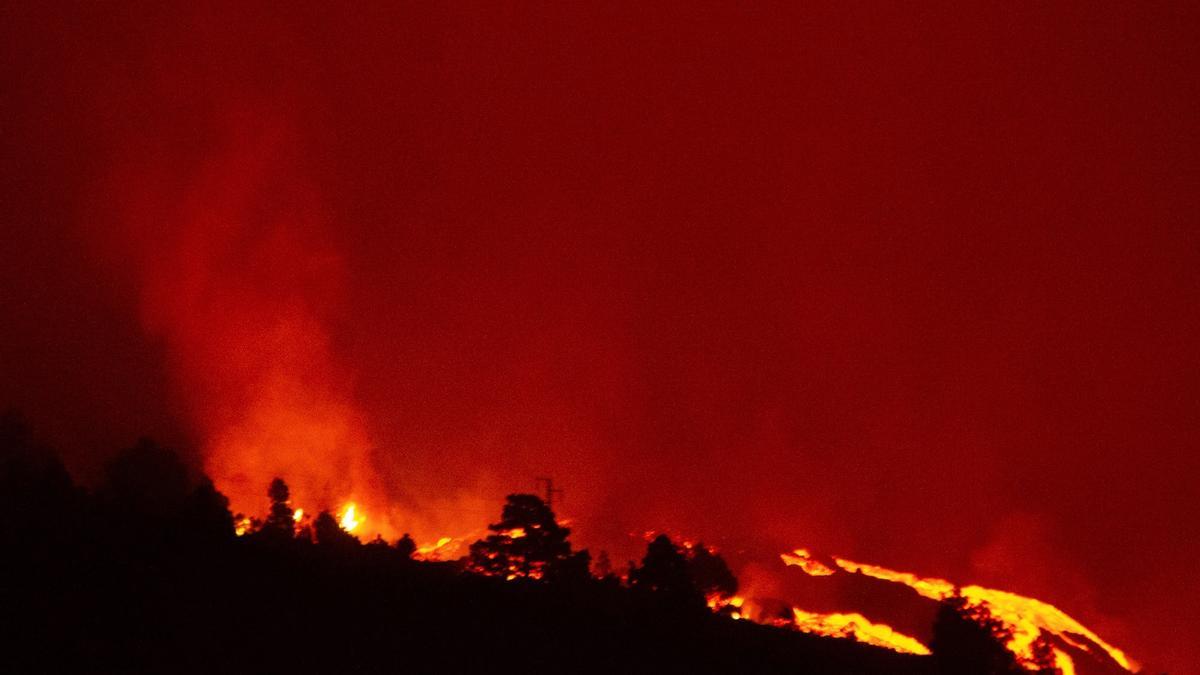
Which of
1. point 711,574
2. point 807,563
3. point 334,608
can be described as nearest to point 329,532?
point 711,574

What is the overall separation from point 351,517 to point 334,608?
1445 inches

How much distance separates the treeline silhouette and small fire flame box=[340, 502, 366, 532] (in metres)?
24.5

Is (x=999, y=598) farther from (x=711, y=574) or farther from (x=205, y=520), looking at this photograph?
(x=205, y=520)

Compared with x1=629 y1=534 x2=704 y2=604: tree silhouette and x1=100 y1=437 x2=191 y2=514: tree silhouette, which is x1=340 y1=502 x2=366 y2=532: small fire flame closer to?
x1=100 y1=437 x2=191 y2=514: tree silhouette

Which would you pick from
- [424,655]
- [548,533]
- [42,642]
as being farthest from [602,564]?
[42,642]

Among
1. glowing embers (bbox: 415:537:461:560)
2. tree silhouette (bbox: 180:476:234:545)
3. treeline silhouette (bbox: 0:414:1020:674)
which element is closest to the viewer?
treeline silhouette (bbox: 0:414:1020:674)

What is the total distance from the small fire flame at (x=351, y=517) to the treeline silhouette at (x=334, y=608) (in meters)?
24.5

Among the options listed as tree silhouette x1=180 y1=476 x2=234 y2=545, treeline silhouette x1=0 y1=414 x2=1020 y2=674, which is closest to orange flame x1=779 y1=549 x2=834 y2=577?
treeline silhouette x1=0 y1=414 x2=1020 y2=674

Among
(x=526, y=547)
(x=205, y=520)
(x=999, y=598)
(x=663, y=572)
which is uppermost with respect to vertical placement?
(x=999, y=598)

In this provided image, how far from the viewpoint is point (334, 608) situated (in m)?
21.4

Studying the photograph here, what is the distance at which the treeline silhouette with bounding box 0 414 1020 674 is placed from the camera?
60.8ft

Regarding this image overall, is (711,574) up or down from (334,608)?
up

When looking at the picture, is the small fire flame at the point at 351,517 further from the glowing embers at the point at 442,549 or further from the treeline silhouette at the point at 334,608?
the treeline silhouette at the point at 334,608

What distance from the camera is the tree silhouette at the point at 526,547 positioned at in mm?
29984
